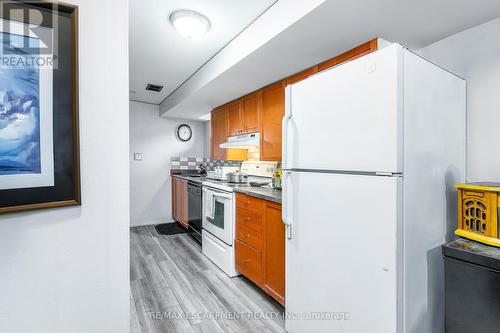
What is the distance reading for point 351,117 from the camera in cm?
120

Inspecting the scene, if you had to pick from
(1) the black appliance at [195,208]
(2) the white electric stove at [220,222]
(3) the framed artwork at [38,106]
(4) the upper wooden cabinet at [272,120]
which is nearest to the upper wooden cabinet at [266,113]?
(4) the upper wooden cabinet at [272,120]

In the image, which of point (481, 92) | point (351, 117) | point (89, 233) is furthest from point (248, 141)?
point (89, 233)

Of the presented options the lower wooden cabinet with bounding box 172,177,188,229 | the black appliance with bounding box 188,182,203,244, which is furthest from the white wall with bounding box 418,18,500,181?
the lower wooden cabinet with bounding box 172,177,188,229

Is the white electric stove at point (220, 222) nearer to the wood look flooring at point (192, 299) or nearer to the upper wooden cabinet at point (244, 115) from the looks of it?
the wood look flooring at point (192, 299)

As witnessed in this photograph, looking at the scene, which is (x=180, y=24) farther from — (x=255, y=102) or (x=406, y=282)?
(x=406, y=282)

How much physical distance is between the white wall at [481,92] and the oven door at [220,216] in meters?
1.98

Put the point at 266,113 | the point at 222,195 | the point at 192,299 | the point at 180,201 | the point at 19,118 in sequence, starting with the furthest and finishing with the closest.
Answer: the point at 180,201, the point at 266,113, the point at 222,195, the point at 192,299, the point at 19,118

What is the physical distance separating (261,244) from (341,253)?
37.1 inches

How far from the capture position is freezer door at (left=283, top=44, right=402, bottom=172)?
3.41 ft

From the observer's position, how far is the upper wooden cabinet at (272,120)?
261 cm

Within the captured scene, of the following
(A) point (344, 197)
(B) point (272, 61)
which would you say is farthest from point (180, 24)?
(A) point (344, 197)

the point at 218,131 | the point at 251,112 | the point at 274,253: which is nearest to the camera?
the point at 274,253

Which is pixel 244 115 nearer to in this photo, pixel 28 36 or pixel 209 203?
pixel 209 203

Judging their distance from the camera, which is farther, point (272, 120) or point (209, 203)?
point (209, 203)
